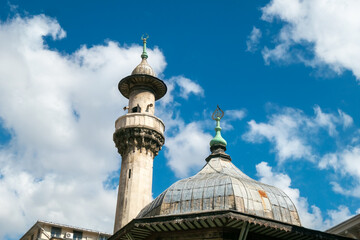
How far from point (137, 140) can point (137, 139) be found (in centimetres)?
8

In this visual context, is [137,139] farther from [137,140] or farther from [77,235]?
[77,235]

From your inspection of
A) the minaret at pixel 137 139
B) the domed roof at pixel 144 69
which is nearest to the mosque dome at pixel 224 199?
the minaret at pixel 137 139

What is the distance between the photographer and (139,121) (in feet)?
119

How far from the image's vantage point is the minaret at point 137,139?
Result: 32.9 metres

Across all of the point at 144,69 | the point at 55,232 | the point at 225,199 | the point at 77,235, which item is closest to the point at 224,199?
the point at 225,199

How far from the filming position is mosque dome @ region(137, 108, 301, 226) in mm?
17625

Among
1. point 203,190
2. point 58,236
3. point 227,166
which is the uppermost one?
point 58,236

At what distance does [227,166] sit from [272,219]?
209 inches

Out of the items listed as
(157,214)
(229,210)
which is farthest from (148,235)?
(229,210)

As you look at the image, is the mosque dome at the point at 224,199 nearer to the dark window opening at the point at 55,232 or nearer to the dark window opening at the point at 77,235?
the dark window opening at the point at 55,232

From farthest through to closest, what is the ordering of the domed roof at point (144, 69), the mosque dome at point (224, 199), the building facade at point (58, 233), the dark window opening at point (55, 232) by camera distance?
the dark window opening at point (55, 232), the building facade at point (58, 233), the domed roof at point (144, 69), the mosque dome at point (224, 199)

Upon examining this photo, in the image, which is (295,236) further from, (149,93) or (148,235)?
(149,93)

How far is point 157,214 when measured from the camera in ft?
60.4

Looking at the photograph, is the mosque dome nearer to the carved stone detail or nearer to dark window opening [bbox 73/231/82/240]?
the carved stone detail
